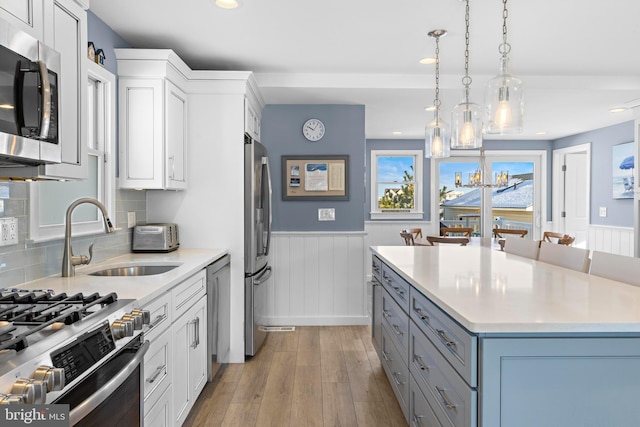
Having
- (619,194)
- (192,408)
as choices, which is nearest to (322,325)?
(192,408)

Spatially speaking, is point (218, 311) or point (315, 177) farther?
point (315, 177)

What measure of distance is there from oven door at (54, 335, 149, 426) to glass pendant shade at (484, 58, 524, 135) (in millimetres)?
1883

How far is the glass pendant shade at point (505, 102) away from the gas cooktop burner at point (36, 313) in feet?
6.23

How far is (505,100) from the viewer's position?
202 cm

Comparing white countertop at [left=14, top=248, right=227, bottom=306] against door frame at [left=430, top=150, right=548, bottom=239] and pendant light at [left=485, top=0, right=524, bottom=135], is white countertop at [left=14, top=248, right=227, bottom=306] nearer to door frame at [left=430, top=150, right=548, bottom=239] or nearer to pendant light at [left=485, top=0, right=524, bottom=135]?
pendant light at [left=485, top=0, right=524, bottom=135]

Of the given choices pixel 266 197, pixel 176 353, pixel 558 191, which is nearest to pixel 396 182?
pixel 558 191

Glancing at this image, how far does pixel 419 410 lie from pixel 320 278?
258 cm

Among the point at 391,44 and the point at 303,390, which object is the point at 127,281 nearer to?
the point at 303,390

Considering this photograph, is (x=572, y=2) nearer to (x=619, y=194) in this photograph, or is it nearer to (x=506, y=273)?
(x=506, y=273)

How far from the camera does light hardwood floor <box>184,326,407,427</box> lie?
97.2 inches

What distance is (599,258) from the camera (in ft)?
7.33

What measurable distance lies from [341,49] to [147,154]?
1.68 m

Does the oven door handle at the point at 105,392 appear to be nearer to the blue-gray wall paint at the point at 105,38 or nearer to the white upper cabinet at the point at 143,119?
the white upper cabinet at the point at 143,119

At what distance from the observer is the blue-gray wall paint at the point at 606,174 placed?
5605 mm
